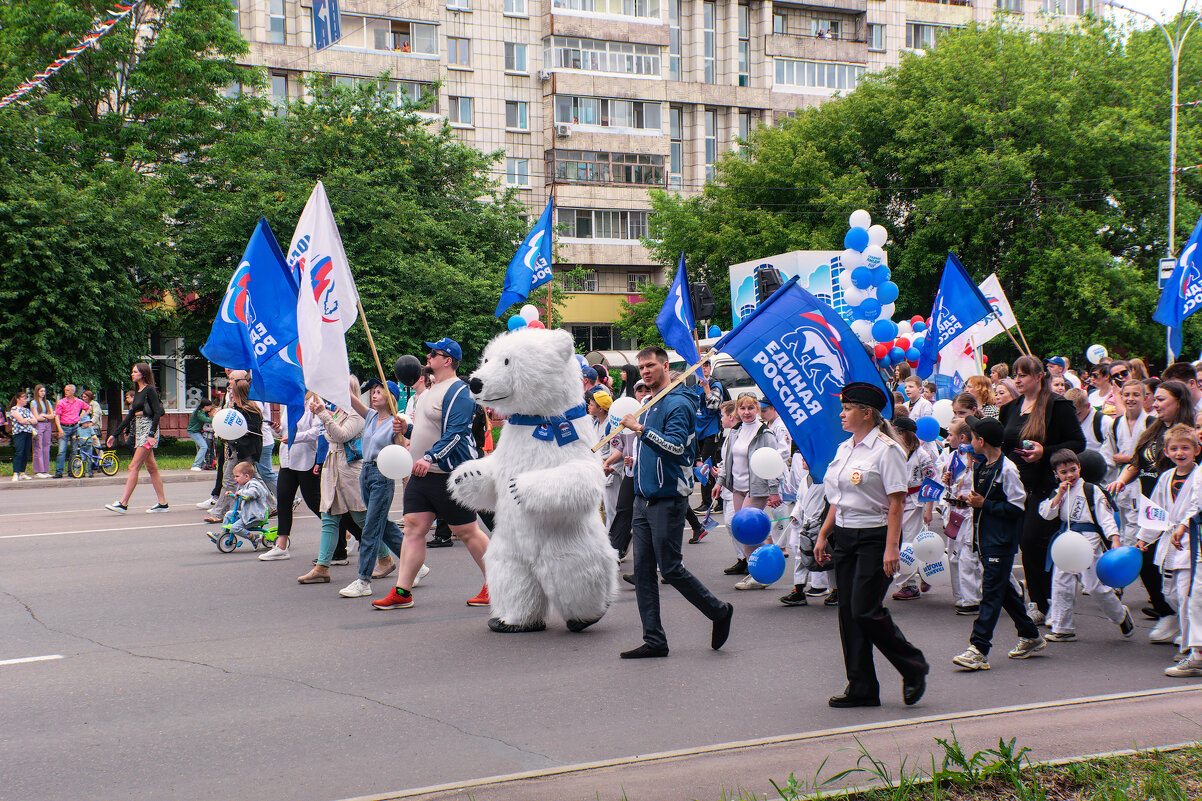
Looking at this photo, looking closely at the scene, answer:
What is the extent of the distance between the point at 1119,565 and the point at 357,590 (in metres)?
5.34

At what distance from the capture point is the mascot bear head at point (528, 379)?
722 centimetres

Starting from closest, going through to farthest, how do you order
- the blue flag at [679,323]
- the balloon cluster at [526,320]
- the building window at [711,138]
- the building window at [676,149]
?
the balloon cluster at [526,320]
the blue flag at [679,323]
the building window at [676,149]
the building window at [711,138]

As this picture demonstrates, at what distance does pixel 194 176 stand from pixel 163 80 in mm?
2515

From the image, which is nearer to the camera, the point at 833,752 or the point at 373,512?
the point at 833,752

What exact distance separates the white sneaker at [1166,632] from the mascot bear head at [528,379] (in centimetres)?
392

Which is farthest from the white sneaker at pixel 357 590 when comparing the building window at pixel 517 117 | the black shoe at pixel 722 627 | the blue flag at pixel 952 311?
the building window at pixel 517 117

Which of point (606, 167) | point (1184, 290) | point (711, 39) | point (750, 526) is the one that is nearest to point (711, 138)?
point (711, 39)

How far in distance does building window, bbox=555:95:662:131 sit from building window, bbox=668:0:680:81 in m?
2.78

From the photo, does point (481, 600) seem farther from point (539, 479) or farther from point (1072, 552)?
point (1072, 552)

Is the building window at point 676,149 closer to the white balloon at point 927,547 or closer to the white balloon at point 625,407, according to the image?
the white balloon at point 625,407

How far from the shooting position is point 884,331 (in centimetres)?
1228

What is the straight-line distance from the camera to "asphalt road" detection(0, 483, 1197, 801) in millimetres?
4879

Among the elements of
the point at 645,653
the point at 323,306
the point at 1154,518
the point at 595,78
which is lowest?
the point at 645,653

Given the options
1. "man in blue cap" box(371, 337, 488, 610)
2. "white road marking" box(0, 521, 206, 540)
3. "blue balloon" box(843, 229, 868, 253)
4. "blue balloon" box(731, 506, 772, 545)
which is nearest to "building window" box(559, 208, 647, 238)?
"blue balloon" box(843, 229, 868, 253)
